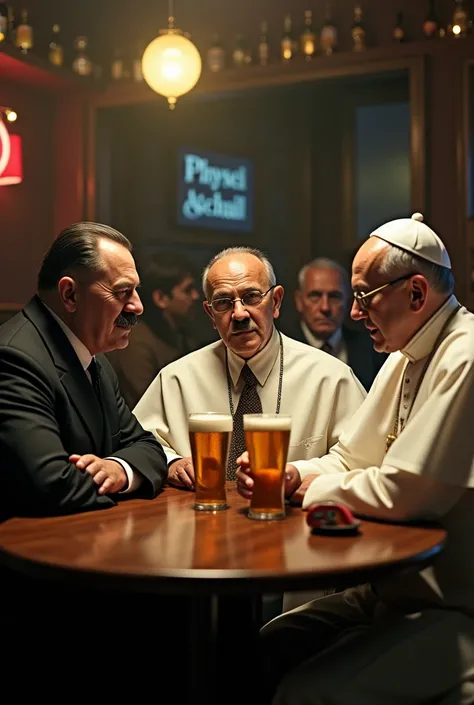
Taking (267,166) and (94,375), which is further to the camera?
(267,166)

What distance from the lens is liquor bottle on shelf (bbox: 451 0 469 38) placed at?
17.5 feet

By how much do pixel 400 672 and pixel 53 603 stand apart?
0.84 m

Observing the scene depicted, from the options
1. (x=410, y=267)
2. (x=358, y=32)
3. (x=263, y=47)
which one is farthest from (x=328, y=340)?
(x=410, y=267)

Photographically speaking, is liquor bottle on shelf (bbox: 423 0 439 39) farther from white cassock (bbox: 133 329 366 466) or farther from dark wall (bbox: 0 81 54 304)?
white cassock (bbox: 133 329 366 466)

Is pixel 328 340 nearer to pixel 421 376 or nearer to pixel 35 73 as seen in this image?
pixel 421 376

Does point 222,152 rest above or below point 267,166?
above

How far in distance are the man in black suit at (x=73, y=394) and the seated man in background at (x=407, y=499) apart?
1.26 feet

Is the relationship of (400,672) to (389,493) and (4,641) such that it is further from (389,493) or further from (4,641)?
(4,641)

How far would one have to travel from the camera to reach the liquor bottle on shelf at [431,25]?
546cm

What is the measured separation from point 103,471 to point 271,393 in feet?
3.20

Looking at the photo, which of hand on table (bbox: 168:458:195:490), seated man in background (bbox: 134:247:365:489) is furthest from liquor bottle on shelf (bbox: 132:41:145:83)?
hand on table (bbox: 168:458:195:490)

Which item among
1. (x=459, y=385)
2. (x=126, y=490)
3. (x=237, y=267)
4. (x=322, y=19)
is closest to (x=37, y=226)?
(x=322, y=19)

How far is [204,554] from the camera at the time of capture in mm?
1666

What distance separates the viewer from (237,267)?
300cm
